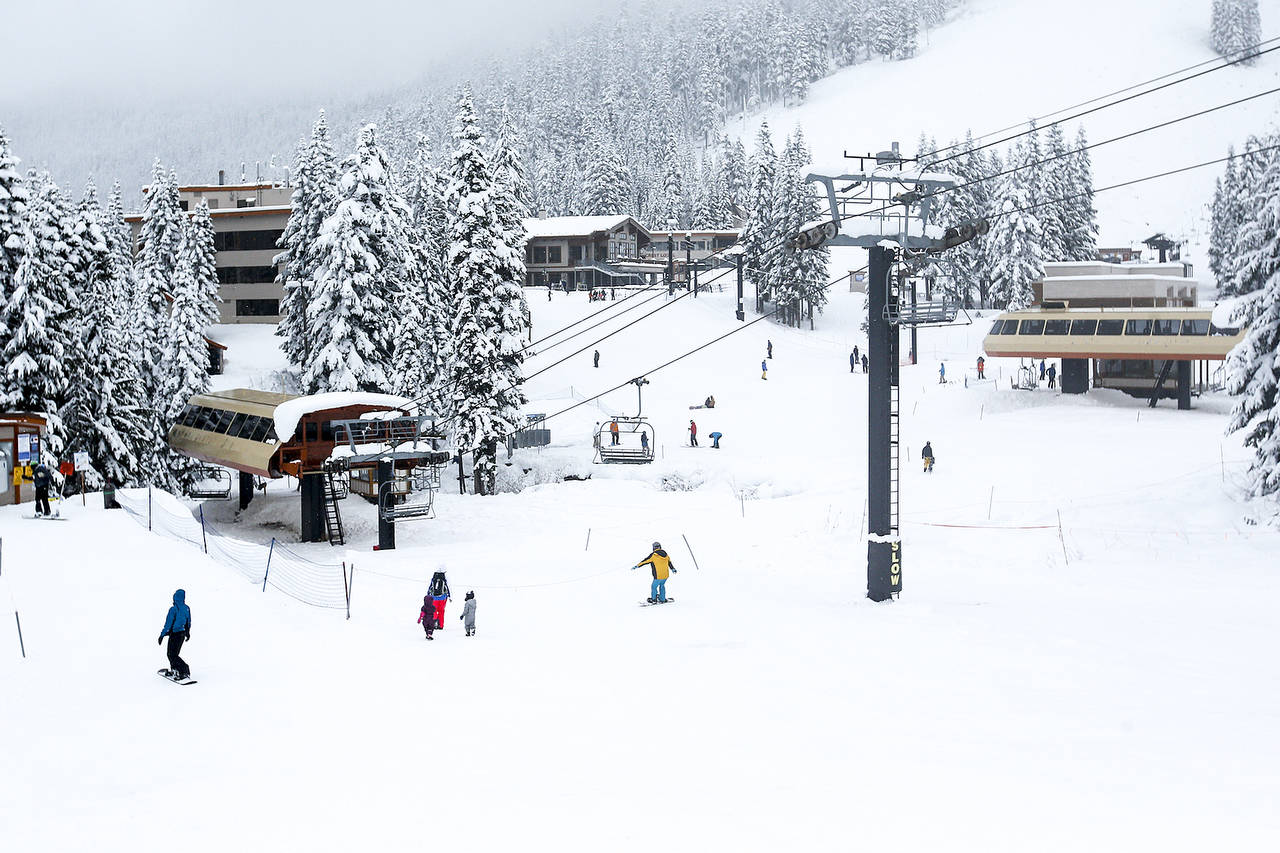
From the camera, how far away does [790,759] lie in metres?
11.3

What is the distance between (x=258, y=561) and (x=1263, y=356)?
26.5 m

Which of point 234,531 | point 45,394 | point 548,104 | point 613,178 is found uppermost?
point 548,104

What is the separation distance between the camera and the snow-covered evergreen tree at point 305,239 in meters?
41.8

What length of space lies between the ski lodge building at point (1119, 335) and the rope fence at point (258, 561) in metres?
37.0

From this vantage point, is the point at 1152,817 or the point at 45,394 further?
the point at 45,394

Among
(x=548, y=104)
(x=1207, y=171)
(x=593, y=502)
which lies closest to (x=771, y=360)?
(x=593, y=502)

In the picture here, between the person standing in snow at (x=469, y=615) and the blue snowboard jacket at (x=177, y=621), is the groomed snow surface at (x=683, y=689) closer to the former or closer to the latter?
the person standing in snow at (x=469, y=615)

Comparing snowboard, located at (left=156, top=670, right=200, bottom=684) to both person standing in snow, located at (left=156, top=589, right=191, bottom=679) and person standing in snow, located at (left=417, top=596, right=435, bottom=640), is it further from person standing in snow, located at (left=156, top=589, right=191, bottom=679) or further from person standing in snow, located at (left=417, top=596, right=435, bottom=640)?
person standing in snow, located at (left=417, top=596, right=435, bottom=640)

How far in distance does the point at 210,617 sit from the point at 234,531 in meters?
21.3

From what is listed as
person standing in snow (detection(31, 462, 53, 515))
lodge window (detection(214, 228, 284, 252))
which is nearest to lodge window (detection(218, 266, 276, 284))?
lodge window (detection(214, 228, 284, 252))

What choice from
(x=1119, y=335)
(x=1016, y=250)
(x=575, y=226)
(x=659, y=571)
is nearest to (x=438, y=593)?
(x=659, y=571)

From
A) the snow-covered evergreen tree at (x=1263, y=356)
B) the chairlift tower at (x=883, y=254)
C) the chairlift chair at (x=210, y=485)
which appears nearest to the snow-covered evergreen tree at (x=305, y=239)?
the chairlift chair at (x=210, y=485)

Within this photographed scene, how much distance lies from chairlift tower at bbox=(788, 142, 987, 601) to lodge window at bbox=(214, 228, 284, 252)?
63716mm

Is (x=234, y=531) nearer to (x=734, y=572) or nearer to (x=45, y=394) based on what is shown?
(x=45, y=394)
